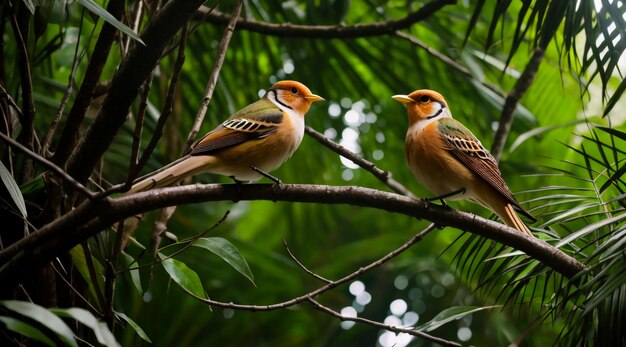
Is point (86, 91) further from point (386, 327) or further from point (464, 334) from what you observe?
point (464, 334)

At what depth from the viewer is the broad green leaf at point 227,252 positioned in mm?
1965

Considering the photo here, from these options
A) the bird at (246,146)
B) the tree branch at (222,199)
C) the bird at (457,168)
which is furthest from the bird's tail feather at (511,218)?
the bird at (246,146)

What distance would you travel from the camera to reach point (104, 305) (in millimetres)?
1942

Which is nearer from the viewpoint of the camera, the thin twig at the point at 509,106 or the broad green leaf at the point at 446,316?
the broad green leaf at the point at 446,316

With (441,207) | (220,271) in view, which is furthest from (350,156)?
(220,271)

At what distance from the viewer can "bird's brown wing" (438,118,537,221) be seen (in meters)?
2.31

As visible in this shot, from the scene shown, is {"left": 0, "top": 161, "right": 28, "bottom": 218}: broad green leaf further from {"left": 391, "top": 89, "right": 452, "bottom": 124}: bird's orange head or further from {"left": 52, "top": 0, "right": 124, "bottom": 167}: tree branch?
{"left": 391, "top": 89, "right": 452, "bottom": 124}: bird's orange head

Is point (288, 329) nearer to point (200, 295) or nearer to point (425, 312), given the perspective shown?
point (425, 312)

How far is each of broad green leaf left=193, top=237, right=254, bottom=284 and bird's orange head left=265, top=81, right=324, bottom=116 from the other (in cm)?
65

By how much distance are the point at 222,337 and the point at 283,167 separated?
3.38 feet

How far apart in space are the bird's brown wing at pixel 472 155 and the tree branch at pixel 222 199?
→ 18.9 inches

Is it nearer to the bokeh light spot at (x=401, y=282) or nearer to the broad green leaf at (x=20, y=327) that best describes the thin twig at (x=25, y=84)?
the broad green leaf at (x=20, y=327)

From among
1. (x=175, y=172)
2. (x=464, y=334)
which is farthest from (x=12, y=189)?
(x=464, y=334)

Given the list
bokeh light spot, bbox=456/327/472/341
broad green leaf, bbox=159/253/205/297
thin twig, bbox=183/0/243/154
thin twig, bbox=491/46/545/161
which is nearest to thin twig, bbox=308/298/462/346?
broad green leaf, bbox=159/253/205/297
